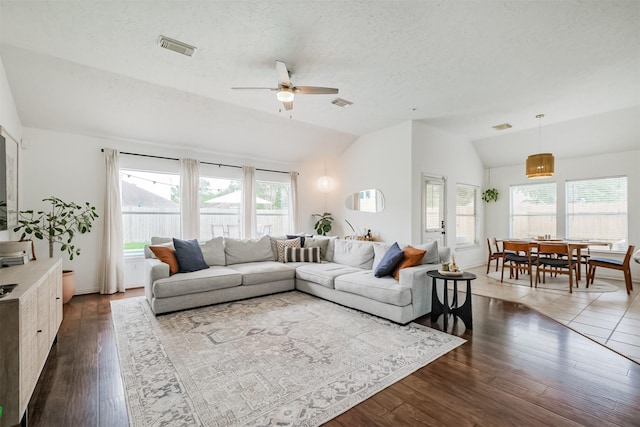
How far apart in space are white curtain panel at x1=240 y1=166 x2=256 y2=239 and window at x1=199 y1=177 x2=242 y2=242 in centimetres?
11

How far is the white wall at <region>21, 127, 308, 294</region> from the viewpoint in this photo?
463 centimetres

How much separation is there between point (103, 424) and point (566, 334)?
414 centimetres

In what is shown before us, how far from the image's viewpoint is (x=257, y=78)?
392 cm

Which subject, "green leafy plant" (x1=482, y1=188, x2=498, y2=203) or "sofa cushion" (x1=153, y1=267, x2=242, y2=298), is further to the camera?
"green leafy plant" (x1=482, y1=188, x2=498, y2=203)

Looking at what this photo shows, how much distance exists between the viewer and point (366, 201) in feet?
22.3

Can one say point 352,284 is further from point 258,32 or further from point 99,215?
point 99,215

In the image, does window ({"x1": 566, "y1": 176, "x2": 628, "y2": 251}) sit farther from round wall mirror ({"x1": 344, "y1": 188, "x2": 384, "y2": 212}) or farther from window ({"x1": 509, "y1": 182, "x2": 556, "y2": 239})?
round wall mirror ({"x1": 344, "y1": 188, "x2": 384, "y2": 212})

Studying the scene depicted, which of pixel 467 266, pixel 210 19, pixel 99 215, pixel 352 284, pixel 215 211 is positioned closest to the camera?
pixel 210 19

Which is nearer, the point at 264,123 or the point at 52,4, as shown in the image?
the point at 52,4

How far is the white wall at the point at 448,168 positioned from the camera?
591 cm

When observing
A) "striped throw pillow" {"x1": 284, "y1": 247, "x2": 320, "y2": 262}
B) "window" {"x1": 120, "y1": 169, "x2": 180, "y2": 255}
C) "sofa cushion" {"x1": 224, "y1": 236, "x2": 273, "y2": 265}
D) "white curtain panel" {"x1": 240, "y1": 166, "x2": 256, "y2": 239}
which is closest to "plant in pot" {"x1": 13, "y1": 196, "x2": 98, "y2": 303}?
"window" {"x1": 120, "y1": 169, "x2": 180, "y2": 255}

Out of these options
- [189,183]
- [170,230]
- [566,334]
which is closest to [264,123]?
[189,183]

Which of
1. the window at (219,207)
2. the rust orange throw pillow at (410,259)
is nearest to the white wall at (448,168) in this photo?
the rust orange throw pillow at (410,259)

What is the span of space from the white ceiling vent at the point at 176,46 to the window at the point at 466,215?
19.7ft
